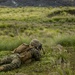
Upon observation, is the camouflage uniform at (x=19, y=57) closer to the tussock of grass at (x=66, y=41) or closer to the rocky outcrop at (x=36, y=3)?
the tussock of grass at (x=66, y=41)

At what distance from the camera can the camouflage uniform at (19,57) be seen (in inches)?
456

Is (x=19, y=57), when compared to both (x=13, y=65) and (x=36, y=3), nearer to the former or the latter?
(x=13, y=65)

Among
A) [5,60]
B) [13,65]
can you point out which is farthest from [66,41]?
[13,65]

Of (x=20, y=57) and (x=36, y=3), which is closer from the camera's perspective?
(x=20, y=57)

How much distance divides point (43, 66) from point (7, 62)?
1.36m

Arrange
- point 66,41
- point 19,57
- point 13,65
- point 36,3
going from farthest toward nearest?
1. point 36,3
2. point 66,41
3. point 19,57
4. point 13,65

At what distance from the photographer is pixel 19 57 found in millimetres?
12109

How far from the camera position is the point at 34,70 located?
11.6 meters

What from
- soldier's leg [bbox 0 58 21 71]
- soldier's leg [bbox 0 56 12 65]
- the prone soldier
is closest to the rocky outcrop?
the prone soldier

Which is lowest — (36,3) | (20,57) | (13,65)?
(36,3)

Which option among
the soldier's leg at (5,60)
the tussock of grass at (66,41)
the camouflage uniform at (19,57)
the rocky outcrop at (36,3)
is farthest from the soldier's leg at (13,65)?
the rocky outcrop at (36,3)

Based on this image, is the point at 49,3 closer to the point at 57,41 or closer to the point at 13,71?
the point at 57,41

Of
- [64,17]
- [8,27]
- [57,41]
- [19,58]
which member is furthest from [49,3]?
[19,58]

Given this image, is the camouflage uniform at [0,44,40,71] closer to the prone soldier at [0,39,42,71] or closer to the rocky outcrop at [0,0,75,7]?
the prone soldier at [0,39,42,71]
